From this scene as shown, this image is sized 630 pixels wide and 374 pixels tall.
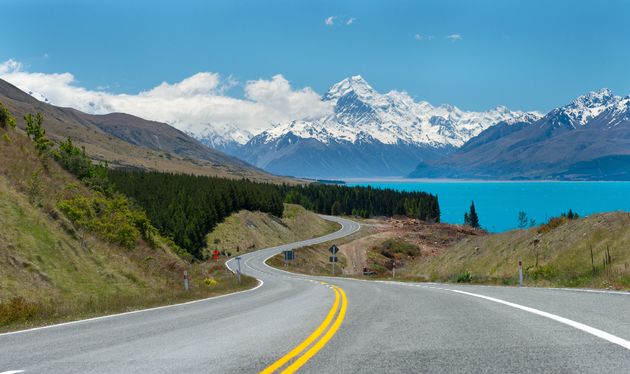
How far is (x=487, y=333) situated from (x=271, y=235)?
9640cm

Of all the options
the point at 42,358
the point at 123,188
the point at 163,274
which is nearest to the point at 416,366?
the point at 42,358

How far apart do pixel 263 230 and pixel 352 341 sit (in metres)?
95.6

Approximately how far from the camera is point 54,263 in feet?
72.7

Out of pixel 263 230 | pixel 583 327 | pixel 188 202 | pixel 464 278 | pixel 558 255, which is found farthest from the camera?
pixel 263 230

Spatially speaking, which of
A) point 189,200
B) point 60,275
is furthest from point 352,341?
point 189,200

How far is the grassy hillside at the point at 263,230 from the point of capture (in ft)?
297

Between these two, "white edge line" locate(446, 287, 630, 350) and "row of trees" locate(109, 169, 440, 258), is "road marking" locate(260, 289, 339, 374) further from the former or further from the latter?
"row of trees" locate(109, 169, 440, 258)

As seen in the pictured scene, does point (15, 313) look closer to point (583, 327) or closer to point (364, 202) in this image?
point (583, 327)

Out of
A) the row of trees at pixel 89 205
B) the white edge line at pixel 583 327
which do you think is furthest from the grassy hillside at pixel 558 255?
the row of trees at pixel 89 205

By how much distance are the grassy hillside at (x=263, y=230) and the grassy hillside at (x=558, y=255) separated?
156 ft

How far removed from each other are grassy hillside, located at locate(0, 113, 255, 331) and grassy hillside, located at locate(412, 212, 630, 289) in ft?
49.4

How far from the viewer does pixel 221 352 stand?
7.53 metres

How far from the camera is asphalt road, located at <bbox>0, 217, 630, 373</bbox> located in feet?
21.3

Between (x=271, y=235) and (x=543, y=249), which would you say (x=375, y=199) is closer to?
(x=271, y=235)
